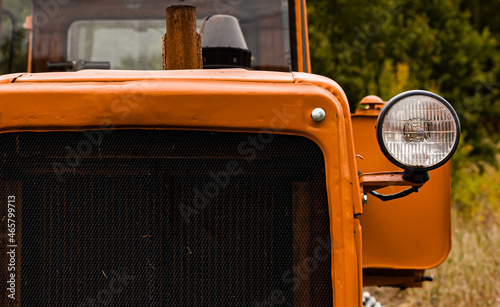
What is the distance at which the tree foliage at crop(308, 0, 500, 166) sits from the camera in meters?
9.17

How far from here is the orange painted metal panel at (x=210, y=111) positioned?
1.78 meters

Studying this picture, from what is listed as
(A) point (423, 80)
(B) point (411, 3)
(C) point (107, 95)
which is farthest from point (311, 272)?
(B) point (411, 3)

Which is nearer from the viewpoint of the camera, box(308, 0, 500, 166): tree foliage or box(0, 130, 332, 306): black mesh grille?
box(0, 130, 332, 306): black mesh grille

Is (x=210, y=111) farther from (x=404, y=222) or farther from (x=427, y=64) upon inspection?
(x=427, y=64)

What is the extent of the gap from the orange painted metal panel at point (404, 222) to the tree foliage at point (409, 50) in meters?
6.23

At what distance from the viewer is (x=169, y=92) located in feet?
5.79

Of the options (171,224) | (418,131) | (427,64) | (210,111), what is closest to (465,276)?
(418,131)

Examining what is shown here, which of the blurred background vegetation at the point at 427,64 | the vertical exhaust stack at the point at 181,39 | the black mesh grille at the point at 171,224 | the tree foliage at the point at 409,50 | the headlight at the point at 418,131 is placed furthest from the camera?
the tree foliage at the point at 409,50

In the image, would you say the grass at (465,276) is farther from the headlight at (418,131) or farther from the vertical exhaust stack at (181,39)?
the vertical exhaust stack at (181,39)

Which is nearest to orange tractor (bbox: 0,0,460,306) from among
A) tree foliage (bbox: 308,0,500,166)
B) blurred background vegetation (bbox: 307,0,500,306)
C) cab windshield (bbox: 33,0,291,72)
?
cab windshield (bbox: 33,0,291,72)

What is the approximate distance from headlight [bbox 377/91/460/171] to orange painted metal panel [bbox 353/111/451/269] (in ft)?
2.01

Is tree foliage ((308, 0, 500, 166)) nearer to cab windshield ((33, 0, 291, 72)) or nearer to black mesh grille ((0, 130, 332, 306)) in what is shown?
cab windshield ((33, 0, 291, 72))

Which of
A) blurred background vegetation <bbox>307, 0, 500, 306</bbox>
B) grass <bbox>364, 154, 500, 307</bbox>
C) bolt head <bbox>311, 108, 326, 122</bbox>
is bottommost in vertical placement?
grass <bbox>364, 154, 500, 307</bbox>

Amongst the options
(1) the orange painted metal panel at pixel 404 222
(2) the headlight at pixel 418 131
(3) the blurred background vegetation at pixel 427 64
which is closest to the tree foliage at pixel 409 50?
(3) the blurred background vegetation at pixel 427 64
